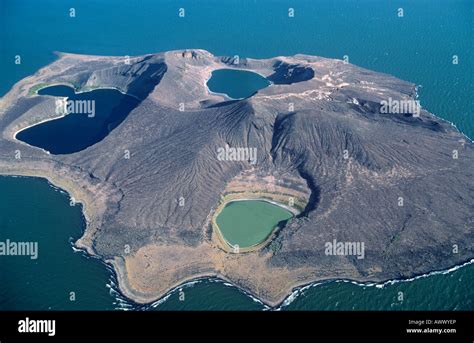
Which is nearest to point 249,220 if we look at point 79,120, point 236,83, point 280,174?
point 280,174

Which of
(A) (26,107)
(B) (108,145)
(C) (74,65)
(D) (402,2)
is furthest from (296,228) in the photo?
(D) (402,2)

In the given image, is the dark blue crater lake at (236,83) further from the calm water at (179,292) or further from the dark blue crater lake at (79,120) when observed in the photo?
the calm water at (179,292)

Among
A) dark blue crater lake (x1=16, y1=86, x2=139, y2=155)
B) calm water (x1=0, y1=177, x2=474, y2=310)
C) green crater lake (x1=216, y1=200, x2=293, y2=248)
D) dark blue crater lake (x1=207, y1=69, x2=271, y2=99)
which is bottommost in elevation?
calm water (x1=0, y1=177, x2=474, y2=310)

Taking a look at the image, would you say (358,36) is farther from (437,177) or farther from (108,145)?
(108,145)

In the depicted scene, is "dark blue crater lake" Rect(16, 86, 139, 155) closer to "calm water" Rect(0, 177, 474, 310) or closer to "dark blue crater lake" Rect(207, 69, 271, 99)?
"dark blue crater lake" Rect(207, 69, 271, 99)

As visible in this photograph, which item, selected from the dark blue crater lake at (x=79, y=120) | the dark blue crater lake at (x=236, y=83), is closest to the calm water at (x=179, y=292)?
the dark blue crater lake at (x=79, y=120)

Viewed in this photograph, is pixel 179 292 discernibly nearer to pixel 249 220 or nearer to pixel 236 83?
pixel 249 220

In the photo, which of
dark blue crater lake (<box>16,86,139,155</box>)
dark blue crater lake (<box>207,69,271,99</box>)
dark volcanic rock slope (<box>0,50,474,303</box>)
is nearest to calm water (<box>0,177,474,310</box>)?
A: dark volcanic rock slope (<box>0,50,474,303</box>)
